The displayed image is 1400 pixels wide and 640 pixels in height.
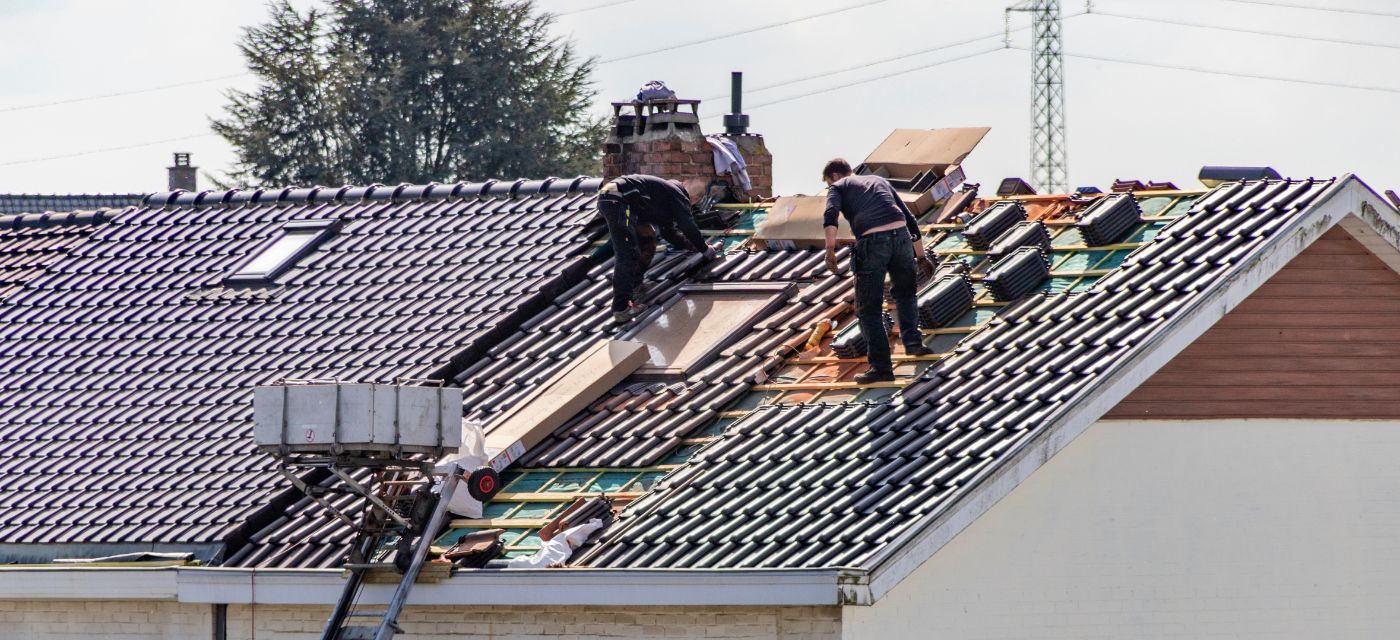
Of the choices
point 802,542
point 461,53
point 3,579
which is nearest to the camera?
point 802,542

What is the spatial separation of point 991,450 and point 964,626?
1092 mm

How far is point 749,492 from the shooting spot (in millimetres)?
14945

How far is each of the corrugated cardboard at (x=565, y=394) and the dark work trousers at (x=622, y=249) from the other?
0.75m

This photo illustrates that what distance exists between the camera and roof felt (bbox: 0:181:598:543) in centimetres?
1788

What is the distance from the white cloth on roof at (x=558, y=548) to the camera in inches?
586

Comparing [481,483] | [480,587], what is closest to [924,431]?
[480,587]

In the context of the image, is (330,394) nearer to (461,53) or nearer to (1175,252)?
(1175,252)

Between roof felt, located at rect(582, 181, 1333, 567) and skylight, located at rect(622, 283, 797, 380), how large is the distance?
59.2 inches

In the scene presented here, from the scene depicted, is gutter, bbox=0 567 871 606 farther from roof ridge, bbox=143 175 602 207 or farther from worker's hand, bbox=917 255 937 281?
roof ridge, bbox=143 175 602 207

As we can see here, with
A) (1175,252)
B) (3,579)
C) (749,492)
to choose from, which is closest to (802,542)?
(749,492)

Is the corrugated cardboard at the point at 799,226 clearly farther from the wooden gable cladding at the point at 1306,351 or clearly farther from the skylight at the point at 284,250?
the skylight at the point at 284,250

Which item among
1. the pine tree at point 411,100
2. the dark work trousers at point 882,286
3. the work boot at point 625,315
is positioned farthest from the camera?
the pine tree at point 411,100

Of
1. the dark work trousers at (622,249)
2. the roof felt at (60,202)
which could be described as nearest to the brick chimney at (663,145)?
the dark work trousers at (622,249)

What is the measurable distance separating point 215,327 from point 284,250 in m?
1.51
